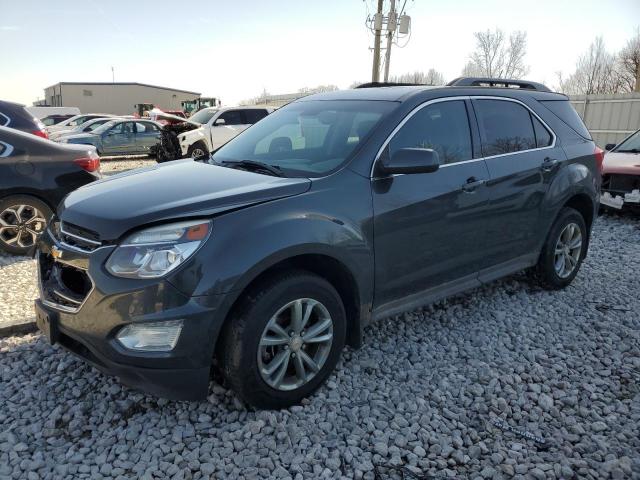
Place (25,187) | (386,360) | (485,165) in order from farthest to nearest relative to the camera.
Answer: (25,187), (485,165), (386,360)

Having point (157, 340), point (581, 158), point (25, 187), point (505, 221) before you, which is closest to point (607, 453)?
point (505, 221)

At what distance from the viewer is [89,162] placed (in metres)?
5.94

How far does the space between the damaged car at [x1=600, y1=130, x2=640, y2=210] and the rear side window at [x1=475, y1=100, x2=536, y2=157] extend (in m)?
4.62

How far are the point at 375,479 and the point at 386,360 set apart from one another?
117cm

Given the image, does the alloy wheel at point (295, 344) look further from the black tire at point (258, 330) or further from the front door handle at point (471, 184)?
the front door handle at point (471, 184)

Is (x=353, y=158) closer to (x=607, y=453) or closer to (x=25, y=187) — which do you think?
(x=607, y=453)

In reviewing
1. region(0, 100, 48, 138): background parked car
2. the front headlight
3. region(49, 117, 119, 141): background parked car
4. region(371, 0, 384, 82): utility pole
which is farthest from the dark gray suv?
region(49, 117, 119, 141): background parked car

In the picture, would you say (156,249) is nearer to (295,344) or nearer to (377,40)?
(295,344)

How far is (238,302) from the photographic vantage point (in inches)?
106

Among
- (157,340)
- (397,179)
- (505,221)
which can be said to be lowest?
(157,340)

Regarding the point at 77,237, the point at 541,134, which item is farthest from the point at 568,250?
the point at 77,237

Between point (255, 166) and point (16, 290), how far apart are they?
2.91 m

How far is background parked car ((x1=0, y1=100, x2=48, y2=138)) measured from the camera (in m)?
7.59

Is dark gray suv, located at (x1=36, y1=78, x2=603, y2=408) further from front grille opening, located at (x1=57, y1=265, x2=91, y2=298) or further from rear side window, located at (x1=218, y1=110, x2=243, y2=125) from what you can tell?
rear side window, located at (x1=218, y1=110, x2=243, y2=125)
